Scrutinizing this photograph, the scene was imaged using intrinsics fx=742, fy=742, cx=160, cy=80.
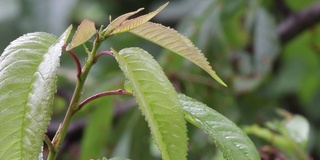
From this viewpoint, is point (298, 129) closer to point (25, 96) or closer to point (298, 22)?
point (25, 96)

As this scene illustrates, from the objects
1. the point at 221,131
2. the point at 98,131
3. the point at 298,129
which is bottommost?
the point at 98,131

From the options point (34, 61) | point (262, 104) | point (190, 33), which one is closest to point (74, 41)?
point (34, 61)

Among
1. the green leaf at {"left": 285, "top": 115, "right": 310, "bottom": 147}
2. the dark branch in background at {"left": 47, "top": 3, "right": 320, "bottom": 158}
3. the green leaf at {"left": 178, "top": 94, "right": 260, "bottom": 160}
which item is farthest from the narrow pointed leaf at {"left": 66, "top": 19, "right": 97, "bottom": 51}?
the dark branch in background at {"left": 47, "top": 3, "right": 320, "bottom": 158}

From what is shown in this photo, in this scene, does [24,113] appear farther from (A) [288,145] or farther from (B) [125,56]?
(A) [288,145]

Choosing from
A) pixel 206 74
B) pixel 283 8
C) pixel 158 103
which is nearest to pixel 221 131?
pixel 158 103

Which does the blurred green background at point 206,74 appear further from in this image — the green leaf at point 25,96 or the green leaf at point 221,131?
the green leaf at point 25,96

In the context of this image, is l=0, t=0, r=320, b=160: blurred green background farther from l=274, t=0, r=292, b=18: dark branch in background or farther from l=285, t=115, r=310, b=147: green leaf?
l=285, t=115, r=310, b=147: green leaf
